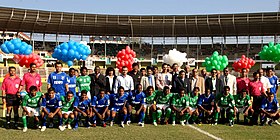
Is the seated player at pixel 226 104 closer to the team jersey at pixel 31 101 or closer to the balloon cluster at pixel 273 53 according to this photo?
the team jersey at pixel 31 101

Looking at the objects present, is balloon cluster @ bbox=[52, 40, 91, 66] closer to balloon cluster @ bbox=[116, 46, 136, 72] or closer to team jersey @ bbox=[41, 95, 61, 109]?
balloon cluster @ bbox=[116, 46, 136, 72]

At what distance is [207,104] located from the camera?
8680mm

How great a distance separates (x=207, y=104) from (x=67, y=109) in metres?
3.54

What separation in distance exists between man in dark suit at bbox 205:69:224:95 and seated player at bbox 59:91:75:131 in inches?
140

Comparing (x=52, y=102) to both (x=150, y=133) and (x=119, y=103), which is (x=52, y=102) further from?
(x=150, y=133)

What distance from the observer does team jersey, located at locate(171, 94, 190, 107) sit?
848cm

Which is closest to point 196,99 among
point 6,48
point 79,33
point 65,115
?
point 65,115

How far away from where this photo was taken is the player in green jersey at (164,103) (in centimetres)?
851

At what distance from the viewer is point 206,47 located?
50562mm

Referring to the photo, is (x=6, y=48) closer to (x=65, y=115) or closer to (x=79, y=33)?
(x=65, y=115)

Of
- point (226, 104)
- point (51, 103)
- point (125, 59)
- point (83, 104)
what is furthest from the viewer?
point (125, 59)

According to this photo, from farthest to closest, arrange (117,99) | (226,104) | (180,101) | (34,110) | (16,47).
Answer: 1. (16,47)
2. (226,104)
3. (180,101)
4. (117,99)
5. (34,110)

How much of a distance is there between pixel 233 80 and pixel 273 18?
34.0 metres

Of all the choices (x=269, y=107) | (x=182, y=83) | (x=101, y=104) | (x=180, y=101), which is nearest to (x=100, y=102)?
(x=101, y=104)
